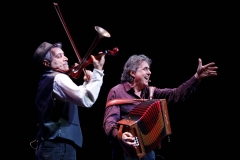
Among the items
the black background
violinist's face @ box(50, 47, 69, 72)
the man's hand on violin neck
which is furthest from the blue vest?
the black background

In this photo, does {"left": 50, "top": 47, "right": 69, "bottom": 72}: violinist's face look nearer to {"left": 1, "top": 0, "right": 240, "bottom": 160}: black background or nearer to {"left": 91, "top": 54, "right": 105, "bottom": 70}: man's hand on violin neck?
{"left": 91, "top": 54, "right": 105, "bottom": 70}: man's hand on violin neck

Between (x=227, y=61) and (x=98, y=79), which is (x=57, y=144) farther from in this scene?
(x=227, y=61)

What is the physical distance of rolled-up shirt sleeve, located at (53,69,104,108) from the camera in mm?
2031

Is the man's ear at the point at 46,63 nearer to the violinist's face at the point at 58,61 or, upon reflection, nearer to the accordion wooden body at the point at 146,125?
the violinist's face at the point at 58,61

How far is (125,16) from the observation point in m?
4.14

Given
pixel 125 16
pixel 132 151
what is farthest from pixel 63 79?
pixel 125 16

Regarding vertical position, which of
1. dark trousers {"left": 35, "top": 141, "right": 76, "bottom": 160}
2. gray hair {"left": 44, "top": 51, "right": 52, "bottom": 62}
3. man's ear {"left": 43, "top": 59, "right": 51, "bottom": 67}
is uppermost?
gray hair {"left": 44, "top": 51, "right": 52, "bottom": 62}

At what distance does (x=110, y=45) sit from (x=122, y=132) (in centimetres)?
205

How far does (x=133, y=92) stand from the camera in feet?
9.04

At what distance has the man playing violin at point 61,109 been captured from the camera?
2.06 metres

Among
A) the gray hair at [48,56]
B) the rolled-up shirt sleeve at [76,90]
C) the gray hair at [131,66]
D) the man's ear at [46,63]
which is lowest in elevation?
the rolled-up shirt sleeve at [76,90]

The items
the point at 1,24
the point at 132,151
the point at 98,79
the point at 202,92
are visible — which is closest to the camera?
the point at 98,79

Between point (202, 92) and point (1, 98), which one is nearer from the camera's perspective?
point (1, 98)

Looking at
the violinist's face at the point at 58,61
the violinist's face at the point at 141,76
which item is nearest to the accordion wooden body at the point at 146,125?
the violinist's face at the point at 141,76
